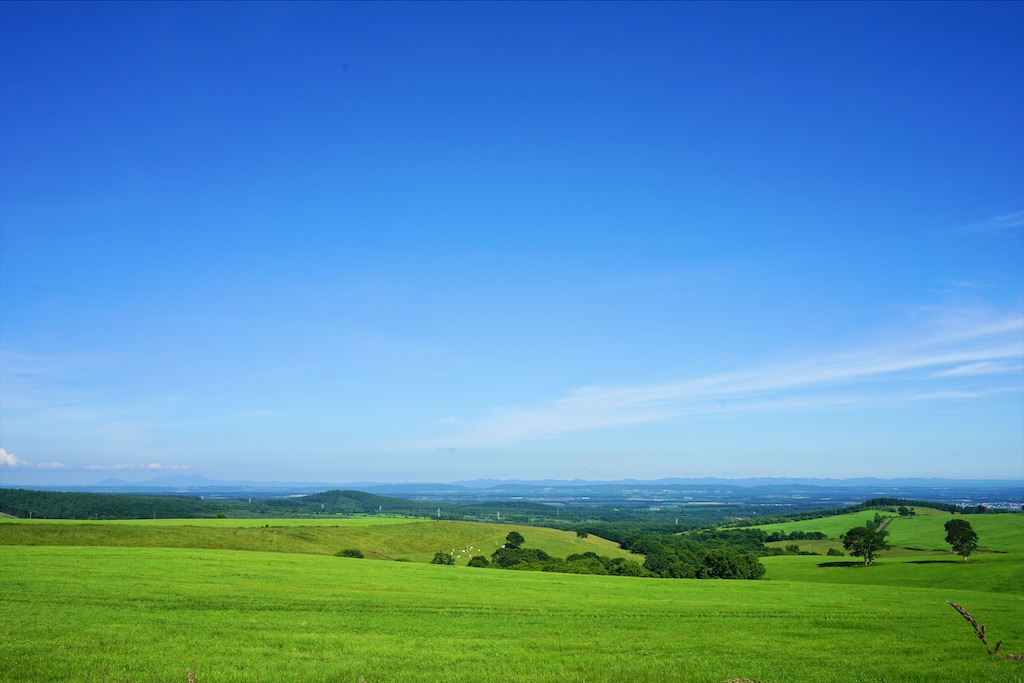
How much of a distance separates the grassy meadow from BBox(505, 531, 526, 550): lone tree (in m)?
53.5

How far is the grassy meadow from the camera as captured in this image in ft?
73.8

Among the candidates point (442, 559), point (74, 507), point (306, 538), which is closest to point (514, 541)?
point (442, 559)

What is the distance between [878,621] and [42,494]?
193 m

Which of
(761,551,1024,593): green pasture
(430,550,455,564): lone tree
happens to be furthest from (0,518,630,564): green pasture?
(761,551,1024,593): green pasture

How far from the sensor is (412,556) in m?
105

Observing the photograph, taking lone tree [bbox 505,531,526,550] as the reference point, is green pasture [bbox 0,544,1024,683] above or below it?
above

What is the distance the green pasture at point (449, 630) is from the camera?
878 inches

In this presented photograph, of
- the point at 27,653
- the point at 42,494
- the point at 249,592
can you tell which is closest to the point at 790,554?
the point at 249,592

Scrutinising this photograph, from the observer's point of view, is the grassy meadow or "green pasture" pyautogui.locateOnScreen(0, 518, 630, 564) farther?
"green pasture" pyautogui.locateOnScreen(0, 518, 630, 564)

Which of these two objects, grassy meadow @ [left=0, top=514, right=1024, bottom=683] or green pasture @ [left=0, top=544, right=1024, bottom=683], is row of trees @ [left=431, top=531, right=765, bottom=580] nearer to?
grassy meadow @ [left=0, top=514, right=1024, bottom=683]

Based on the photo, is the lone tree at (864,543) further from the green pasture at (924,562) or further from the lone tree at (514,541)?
the lone tree at (514,541)

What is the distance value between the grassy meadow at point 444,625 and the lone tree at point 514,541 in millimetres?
53500

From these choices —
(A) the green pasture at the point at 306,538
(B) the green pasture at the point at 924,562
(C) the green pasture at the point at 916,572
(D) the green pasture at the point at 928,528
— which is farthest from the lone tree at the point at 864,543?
(A) the green pasture at the point at 306,538

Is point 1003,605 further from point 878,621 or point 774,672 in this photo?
point 774,672
